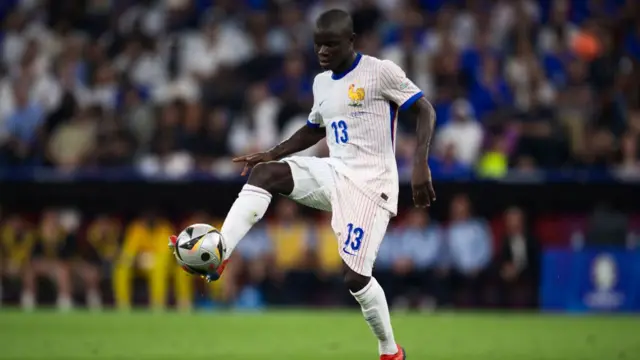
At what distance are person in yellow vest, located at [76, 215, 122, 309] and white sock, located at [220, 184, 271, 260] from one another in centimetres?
1189

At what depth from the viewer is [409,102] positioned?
25.7 feet

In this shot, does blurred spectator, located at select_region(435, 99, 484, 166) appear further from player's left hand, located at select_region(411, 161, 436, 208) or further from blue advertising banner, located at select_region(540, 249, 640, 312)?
player's left hand, located at select_region(411, 161, 436, 208)

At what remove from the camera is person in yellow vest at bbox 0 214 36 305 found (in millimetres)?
19172

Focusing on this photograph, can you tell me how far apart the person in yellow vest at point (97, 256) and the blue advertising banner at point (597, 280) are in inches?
301

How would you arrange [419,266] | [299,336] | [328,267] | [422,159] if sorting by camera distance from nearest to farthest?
[422,159] → [299,336] → [419,266] → [328,267]

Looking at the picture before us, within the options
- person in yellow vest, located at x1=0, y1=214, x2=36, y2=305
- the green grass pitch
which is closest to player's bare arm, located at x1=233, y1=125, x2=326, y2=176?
the green grass pitch

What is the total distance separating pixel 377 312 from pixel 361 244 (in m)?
0.51

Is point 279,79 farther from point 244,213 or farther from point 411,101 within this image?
point 244,213

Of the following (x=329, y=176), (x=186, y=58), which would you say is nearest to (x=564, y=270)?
(x=186, y=58)

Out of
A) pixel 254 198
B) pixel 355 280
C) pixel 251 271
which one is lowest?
pixel 251 271

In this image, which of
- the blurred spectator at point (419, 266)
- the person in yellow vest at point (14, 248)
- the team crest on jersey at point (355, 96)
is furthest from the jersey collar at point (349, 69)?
the person in yellow vest at point (14, 248)

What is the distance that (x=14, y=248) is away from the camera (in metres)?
19.2

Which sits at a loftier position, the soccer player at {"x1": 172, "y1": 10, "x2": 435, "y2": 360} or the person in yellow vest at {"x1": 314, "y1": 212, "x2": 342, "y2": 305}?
the soccer player at {"x1": 172, "y1": 10, "x2": 435, "y2": 360}

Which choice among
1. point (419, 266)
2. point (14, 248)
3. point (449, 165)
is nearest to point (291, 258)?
point (419, 266)
